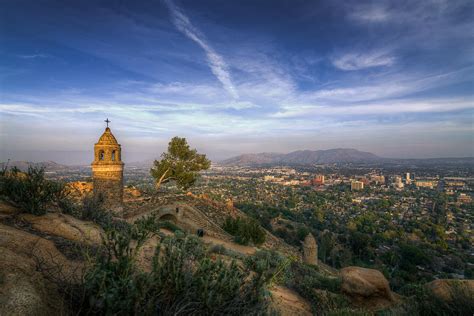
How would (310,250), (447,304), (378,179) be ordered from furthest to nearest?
(378,179) < (310,250) < (447,304)

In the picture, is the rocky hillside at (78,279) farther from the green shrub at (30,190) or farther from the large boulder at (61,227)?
the green shrub at (30,190)

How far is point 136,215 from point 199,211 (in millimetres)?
4245

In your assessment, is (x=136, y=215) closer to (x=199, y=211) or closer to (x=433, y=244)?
(x=199, y=211)

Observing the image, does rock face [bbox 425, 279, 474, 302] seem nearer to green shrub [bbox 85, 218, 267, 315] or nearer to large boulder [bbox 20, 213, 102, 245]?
green shrub [bbox 85, 218, 267, 315]

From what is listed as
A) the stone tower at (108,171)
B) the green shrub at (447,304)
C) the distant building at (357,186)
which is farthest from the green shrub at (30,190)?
the distant building at (357,186)

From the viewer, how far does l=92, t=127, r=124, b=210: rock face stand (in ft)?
38.4

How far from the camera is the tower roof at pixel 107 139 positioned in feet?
39.4

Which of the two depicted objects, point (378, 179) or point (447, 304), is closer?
point (447, 304)

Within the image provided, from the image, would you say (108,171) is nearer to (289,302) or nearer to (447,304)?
(289,302)

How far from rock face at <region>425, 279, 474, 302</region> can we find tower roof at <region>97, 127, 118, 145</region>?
12642mm

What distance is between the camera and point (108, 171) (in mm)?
11789

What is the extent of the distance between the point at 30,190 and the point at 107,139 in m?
6.32

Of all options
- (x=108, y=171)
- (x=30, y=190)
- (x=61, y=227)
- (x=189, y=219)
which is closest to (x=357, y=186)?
(x=189, y=219)

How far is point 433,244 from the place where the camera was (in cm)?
3019
